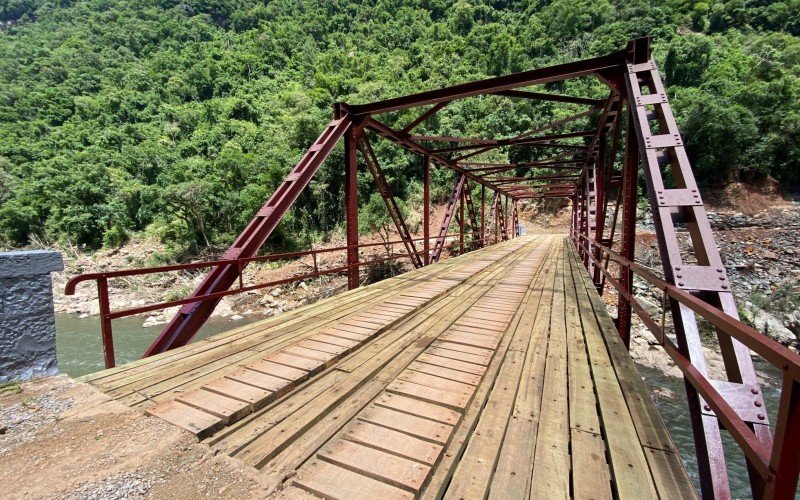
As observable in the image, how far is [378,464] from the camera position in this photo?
1.61 metres

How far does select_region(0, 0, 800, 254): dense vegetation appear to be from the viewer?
2511 cm

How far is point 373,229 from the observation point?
83.9 ft

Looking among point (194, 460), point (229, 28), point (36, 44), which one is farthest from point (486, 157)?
point (36, 44)

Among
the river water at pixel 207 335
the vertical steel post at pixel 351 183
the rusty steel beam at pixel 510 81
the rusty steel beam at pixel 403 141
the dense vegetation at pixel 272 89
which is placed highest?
the dense vegetation at pixel 272 89

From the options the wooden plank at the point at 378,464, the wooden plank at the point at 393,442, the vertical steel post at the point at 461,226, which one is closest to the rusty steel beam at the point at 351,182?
the wooden plank at the point at 393,442

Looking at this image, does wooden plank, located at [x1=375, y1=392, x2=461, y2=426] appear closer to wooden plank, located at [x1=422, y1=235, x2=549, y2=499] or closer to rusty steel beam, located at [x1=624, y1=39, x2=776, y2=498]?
wooden plank, located at [x1=422, y1=235, x2=549, y2=499]

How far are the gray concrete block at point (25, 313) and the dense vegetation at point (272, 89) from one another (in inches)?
932

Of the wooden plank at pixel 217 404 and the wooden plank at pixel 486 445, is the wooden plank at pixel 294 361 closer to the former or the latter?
the wooden plank at pixel 217 404

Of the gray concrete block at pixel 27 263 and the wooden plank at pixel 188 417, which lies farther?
the gray concrete block at pixel 27 263

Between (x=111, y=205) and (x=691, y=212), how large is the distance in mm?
40197

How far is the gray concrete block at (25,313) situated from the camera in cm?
200

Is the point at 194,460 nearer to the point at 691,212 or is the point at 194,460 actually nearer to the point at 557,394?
the point at 557,394

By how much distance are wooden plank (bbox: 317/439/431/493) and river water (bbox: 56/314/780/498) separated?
560 cm

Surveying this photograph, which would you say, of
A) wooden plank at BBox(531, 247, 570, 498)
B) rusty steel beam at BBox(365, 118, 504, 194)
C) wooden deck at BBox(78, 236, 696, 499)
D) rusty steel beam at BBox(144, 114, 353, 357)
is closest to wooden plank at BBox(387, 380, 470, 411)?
wooden deck at BBox(78, 236, 696, 499)
